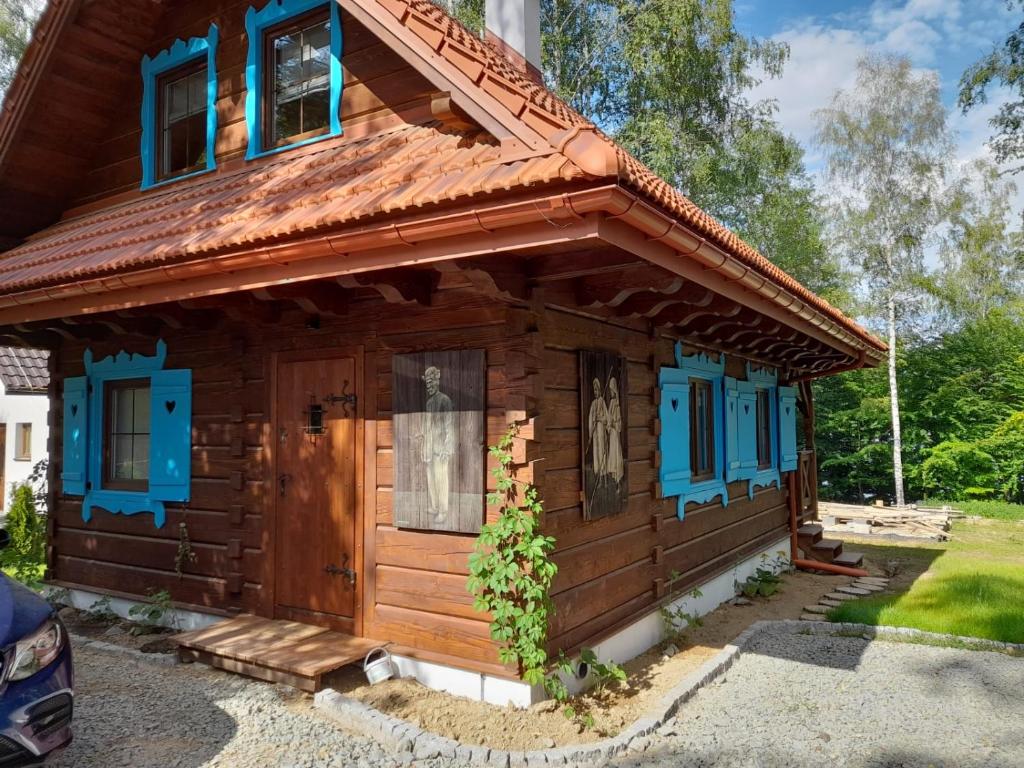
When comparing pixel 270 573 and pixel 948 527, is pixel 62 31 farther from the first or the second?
pixel 948 527

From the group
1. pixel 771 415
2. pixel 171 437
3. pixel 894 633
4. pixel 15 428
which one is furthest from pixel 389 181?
pixel 15 428

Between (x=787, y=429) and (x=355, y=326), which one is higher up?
(x=355, y=326)

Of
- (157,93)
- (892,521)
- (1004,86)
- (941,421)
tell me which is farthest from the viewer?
(941,421)

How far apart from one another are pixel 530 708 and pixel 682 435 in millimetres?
3210

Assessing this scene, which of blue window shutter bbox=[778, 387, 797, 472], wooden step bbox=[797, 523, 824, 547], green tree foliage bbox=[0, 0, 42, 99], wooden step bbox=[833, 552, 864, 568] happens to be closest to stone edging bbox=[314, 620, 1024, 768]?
blue window shutter bbox=[778, 387, 797, 472]

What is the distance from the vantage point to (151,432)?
651 cm

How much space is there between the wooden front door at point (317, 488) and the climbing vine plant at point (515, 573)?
3.98 ft

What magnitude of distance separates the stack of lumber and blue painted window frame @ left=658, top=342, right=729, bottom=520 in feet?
24.7

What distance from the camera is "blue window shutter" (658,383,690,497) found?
632 cm

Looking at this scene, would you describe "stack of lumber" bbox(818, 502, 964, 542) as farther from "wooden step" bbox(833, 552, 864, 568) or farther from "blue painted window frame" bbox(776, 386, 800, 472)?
"blue painted window frame" bbox(776, 386, 800, 472)

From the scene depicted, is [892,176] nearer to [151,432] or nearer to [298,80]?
[298,80]

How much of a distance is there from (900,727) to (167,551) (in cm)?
586

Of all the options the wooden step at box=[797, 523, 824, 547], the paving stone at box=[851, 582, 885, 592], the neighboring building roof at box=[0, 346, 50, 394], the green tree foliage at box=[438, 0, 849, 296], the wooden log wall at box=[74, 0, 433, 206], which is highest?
the green tree foliage at box=[438, 0, 849, 296]

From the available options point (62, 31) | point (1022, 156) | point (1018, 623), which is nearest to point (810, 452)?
point (1018, 623)
